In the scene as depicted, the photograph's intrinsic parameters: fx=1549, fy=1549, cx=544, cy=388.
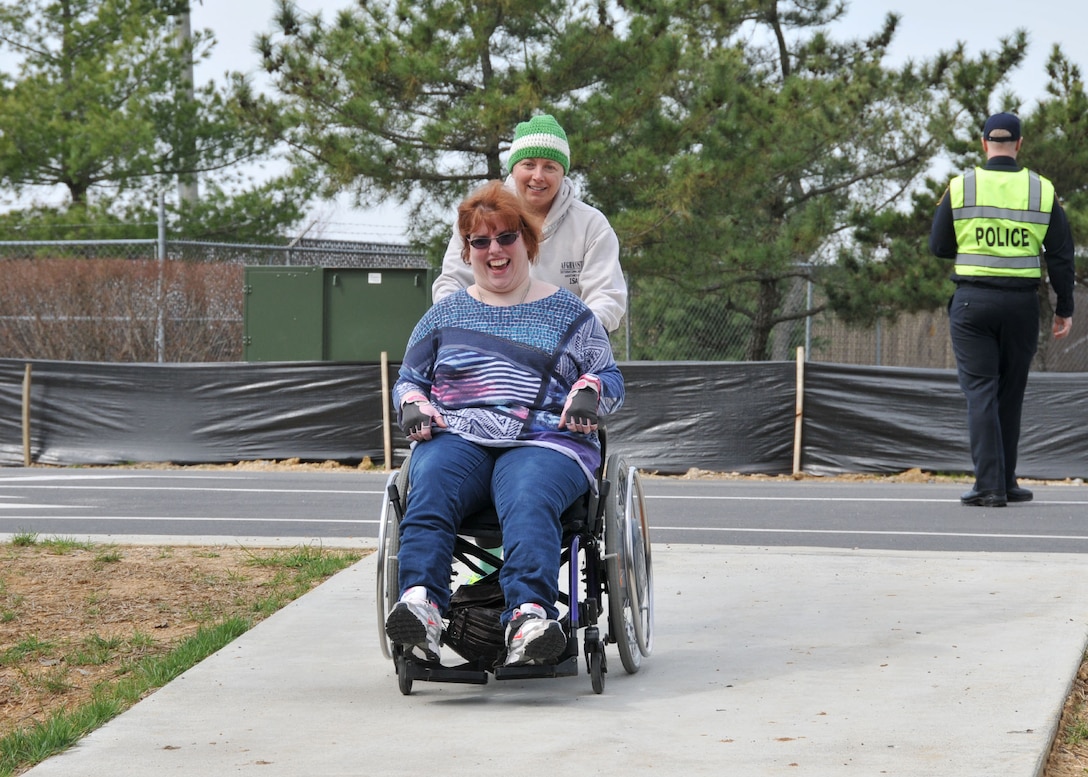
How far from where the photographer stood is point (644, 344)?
20625 mm

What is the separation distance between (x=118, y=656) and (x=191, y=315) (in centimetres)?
1451

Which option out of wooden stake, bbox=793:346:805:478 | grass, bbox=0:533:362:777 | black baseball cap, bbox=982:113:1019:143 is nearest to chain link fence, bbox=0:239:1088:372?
wooden stake, bbox=793:346:805:478

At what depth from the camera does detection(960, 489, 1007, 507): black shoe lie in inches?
356

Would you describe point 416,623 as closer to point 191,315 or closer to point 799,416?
point 799,416

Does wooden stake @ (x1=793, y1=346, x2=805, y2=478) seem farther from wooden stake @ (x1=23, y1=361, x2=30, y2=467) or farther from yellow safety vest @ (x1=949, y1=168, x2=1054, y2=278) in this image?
wooden stake @ (x1=23, y1=361, x2=30, y2=467)

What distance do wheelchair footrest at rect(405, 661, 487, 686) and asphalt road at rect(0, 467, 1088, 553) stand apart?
3.50 meters

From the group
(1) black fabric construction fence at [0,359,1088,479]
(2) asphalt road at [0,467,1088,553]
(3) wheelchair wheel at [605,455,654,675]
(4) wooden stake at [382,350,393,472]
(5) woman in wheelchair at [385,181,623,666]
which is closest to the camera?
(5) woman in wheelchair at [385,181,623,666]

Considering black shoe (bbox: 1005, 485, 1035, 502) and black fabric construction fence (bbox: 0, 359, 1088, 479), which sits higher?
black fabric construction fence (bbox: 0, 359, 1088, 479)

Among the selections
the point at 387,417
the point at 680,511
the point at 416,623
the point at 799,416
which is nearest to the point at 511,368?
the point at 416,623

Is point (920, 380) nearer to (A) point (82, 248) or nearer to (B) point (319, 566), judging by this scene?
(B) point (319, 566)

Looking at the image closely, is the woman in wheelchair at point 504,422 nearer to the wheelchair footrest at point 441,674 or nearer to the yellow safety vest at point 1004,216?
the wheelchair footrest at point 441,674

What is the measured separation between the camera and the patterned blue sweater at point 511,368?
4574 mm

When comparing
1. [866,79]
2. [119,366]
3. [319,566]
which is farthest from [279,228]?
[319,566]

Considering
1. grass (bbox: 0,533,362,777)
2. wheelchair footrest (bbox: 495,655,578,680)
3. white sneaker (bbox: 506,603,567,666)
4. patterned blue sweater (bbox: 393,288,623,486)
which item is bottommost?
grass (bbox: 0,533,362,777)
